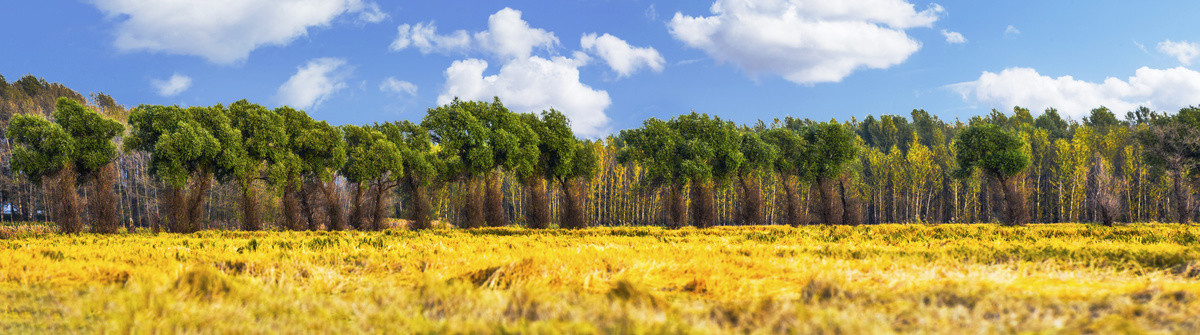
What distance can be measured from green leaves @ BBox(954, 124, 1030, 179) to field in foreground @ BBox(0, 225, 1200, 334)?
1551 inches

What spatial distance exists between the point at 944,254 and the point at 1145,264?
2.20m

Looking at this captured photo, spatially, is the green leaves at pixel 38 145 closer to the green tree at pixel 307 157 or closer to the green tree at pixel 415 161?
the green tree at pixel 307 157

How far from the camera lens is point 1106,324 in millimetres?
3934

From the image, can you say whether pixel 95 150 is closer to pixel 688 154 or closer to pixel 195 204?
pixel 195 204

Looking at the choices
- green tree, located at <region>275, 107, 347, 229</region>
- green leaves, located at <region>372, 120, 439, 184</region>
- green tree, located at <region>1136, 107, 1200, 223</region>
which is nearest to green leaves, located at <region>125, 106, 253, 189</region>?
green tree, located at <region>275, 107, 347, 229</region>

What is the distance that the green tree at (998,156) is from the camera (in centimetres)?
4228

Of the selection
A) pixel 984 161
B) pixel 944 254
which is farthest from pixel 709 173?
pixel 944 254

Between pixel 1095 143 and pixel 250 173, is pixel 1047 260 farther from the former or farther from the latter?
pixel 1095 143

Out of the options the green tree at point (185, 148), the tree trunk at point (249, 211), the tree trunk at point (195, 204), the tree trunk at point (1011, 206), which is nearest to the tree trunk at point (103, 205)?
the green tree at point (185, 148)

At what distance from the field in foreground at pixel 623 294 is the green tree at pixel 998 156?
3941 centimetres

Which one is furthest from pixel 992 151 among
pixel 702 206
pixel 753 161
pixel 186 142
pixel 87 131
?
pixel 87 131

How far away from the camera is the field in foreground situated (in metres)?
4.17

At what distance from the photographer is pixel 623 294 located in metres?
5.39

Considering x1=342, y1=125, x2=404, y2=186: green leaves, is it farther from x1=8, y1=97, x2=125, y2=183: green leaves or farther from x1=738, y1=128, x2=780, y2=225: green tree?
x1=738, y1=128, x2=780, y2=225: green tree
